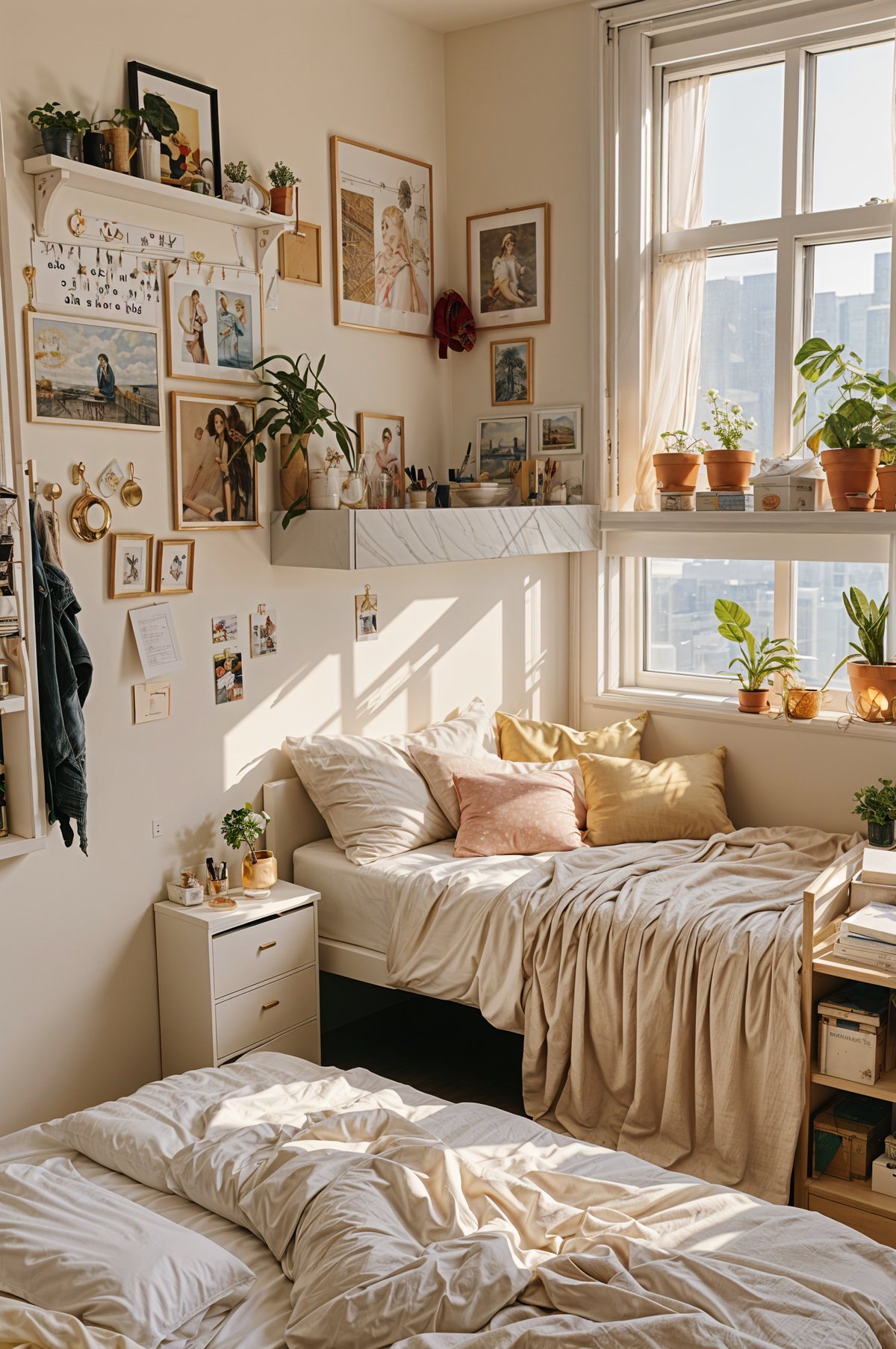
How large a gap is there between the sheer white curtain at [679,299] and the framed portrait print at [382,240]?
31.7 inches

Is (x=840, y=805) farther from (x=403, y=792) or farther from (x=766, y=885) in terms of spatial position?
(x=403, y=792)

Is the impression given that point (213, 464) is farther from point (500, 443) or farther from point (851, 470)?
point (851, 470)

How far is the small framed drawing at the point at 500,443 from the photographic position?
166 inches

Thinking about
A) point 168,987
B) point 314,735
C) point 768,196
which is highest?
point 768,196

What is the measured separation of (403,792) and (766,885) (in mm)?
1090

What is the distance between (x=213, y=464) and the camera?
3.26 m

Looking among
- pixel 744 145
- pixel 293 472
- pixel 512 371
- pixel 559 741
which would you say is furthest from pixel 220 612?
pixel 744 145

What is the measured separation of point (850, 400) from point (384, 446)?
147cm

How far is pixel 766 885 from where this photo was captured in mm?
3221

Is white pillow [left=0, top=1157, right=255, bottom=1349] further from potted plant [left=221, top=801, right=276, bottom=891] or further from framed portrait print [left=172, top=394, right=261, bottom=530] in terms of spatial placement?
framed portrait print [left=172, top=394, right=261, bottom=530]

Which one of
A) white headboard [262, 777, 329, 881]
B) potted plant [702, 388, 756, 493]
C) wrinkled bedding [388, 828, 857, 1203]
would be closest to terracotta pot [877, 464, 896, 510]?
potted plant [702, 388, 756, 493]

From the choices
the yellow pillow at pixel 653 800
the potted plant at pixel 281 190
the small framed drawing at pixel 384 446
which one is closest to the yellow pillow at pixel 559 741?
the yellow pillow at pixel 653 800

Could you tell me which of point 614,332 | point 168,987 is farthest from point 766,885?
point 614,332

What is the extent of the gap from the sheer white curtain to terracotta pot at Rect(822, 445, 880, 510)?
0.62m
